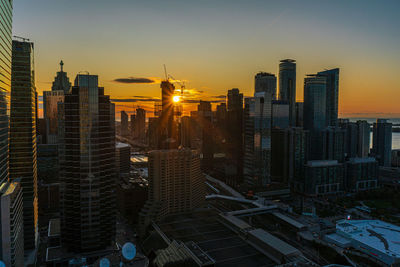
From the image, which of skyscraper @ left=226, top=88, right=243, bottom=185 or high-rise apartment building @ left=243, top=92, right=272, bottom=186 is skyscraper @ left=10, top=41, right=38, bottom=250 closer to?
high-rise apartment building @ left=243, top=92, right=272, bottom=186

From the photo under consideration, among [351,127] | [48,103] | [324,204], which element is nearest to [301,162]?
[324,204]

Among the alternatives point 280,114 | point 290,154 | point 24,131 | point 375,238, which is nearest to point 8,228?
point 24,131

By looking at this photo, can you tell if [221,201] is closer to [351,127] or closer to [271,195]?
[271,195]

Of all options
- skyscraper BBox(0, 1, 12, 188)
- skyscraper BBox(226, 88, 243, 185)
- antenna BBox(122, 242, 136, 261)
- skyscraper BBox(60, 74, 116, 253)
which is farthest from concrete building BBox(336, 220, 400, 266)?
skyscraper BBox(0, 1, 12, 188)

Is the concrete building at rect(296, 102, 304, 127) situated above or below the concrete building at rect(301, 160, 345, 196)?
above

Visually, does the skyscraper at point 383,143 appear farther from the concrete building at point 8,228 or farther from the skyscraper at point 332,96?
the concrete building at point 8,228

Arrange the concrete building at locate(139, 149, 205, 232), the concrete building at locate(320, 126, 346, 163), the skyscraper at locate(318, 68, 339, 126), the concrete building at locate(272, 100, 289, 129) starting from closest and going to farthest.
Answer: the concrete building at locate(139, 149, 205, 232) < the concrete building at locate(320, 126, 346, 163) < the concrete building at locate(272, 100, 289, 129) < the skyscraper at locate(318, 68, 339, 126)
